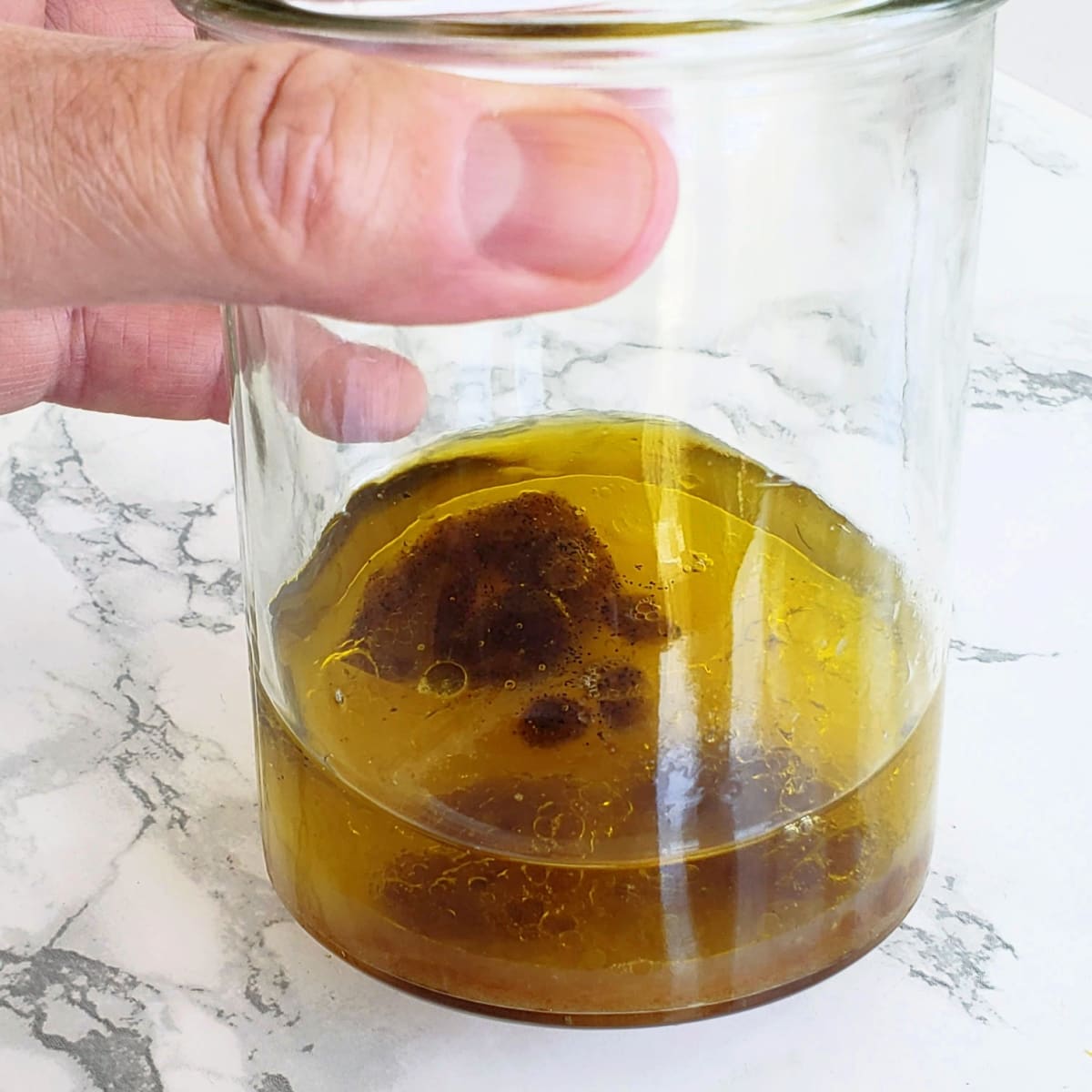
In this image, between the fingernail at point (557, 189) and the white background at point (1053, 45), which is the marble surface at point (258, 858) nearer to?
the fingernail at point (557, 189)

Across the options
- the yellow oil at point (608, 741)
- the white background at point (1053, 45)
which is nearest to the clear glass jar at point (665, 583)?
the yellow oil at point (608, 741)

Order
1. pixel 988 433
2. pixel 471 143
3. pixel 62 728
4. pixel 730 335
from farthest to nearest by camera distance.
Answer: pixel 988 433, pixel 62 728, pixel 730 335, pixel 471 143

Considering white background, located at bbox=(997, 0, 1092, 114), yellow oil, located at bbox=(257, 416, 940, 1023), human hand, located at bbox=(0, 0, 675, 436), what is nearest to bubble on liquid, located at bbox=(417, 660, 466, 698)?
yellow oil, located at bbox=(257, 416, 940, 1023)

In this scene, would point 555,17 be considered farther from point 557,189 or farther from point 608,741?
point 608,741

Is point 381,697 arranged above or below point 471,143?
below

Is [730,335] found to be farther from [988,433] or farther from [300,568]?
[988,433]

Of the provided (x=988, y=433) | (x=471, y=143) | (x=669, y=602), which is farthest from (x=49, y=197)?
(x=988, y=433)

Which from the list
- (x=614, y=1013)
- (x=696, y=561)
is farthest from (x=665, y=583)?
(x=614, y=1013)
